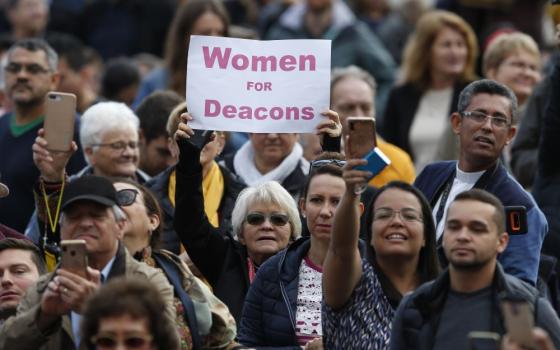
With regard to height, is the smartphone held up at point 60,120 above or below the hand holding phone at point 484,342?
above

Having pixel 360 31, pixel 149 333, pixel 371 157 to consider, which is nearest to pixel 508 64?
pixel 360 31

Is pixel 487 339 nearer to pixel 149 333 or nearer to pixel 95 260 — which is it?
pixel 149 333

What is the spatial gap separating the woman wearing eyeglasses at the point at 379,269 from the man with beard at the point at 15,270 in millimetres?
1775

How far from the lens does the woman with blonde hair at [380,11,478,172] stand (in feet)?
44.9

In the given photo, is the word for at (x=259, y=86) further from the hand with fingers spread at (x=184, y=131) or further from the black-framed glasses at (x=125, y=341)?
the black-framed glasses at (x=125, y=341)

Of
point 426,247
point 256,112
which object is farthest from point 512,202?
point 256,112

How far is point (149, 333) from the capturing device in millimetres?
7773

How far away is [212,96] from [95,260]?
1727 mm

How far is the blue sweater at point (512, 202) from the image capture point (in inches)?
363

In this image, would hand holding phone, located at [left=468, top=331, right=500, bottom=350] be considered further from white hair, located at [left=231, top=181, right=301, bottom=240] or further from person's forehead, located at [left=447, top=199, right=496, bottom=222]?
white hair, located at [left=231, top=181, right=301, bottom=240]

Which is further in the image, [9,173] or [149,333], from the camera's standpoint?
[9,173]

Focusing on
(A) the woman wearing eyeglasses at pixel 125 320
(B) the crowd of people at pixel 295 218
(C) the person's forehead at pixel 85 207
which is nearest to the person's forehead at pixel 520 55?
(B) the crowd of people at pixel 295 218

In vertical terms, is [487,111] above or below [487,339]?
above

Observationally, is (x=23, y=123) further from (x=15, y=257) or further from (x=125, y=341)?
(x=125, y=341)
